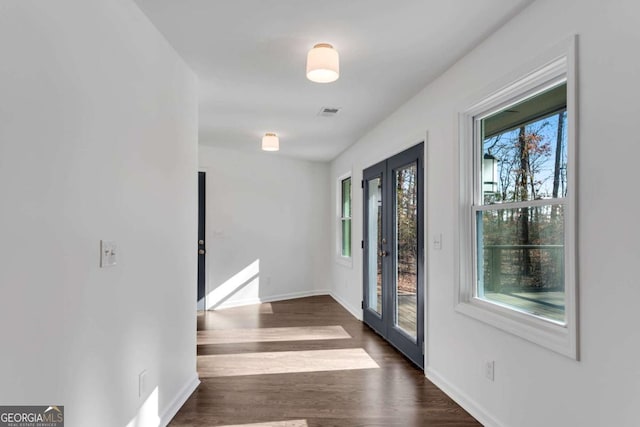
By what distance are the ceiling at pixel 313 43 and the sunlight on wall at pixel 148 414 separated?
2138 mm

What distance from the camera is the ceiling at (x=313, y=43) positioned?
217cm

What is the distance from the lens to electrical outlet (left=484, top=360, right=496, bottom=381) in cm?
245

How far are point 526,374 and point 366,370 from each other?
5.19 ft

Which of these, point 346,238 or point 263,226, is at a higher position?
point 263,226

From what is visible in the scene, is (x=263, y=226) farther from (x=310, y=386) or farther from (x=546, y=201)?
(x=546, y=201)

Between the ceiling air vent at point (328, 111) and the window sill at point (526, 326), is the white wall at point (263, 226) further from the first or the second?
the window sill at point (526, 326)

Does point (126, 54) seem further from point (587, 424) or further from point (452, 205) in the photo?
point (587, 424)

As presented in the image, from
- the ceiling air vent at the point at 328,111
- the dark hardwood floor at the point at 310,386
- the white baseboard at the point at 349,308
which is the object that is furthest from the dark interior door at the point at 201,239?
the ceiling air vent at the point at 328,111

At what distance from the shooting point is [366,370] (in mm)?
3498

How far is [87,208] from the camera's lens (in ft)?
5.50

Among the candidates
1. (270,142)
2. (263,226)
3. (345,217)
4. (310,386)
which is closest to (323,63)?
(310,386)

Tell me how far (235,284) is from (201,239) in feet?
2.84

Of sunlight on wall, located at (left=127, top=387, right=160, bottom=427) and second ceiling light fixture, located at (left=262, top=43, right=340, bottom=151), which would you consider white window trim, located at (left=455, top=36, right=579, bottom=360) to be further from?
sunlight on wall, located at (left=127, top=387, right=160, bottom=427)

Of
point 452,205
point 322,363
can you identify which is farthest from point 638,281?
point 322,363
